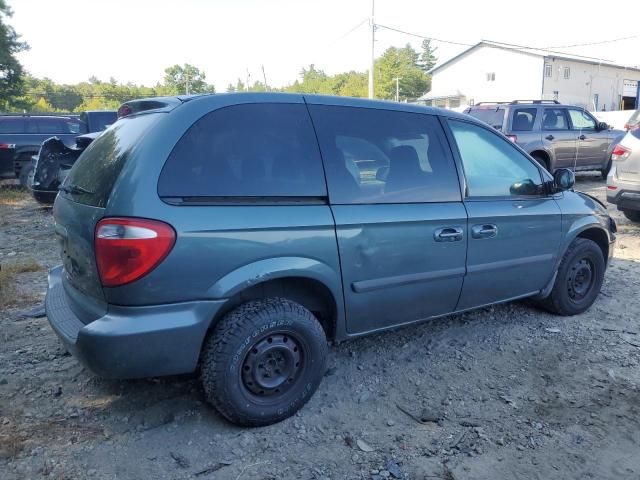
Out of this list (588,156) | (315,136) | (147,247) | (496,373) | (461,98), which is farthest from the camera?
(461,98)

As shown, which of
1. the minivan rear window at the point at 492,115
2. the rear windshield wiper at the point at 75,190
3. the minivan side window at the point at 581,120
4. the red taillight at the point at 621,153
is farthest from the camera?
the minivan side window at the point at 581,120

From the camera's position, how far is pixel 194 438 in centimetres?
274

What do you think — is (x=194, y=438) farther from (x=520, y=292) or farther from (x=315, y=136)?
(x=520, y=292)

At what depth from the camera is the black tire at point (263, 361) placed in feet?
8.65

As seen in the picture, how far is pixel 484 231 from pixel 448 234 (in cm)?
35

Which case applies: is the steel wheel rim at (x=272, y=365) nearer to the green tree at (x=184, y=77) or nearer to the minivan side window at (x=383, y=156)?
the minivan side window at (x=383, y=156)

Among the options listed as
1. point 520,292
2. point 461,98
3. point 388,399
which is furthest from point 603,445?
point 461,98

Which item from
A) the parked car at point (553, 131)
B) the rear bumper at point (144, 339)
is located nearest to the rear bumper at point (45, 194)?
the rear bumper at point (144, 339)

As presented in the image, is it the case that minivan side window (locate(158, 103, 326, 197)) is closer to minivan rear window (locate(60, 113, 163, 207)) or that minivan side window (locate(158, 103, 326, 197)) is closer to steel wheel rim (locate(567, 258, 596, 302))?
minivan rear window (locate(60, 113, 163, 207))

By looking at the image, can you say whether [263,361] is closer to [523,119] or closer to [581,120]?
[523,119]

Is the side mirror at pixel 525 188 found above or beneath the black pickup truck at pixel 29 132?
beneath

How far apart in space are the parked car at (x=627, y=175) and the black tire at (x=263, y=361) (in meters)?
6.20

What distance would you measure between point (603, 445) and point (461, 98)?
154 ft

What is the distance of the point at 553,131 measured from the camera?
11.3 meters
